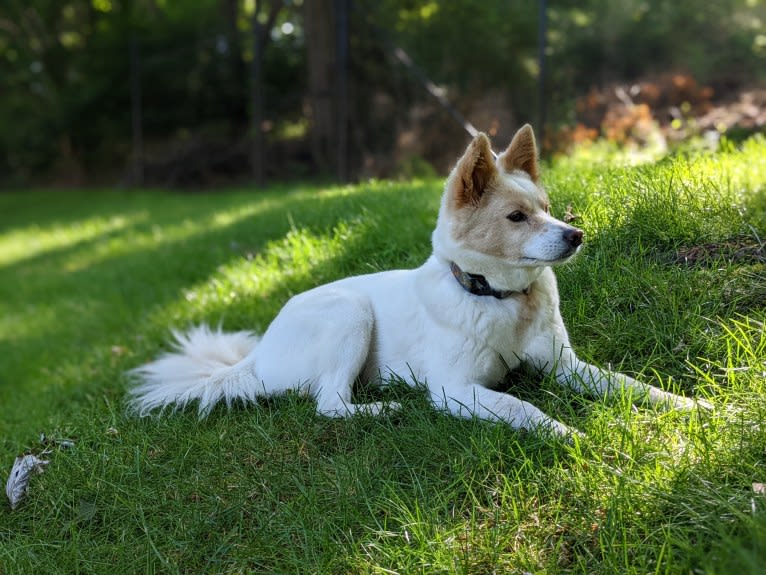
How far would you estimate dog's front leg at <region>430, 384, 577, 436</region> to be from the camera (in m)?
2.54

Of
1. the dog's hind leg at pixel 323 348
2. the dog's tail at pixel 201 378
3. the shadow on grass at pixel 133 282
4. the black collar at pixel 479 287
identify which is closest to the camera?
the black collar at pixel 479 287

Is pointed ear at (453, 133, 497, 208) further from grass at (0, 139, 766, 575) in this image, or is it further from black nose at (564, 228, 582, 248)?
grass at (0, 139, 766, 575)

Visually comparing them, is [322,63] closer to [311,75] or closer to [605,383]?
[311,75]

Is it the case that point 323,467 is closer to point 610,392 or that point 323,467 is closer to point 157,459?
point 157,459

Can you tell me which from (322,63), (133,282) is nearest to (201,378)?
(133,282)

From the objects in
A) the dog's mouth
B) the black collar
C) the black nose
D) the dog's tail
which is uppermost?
the black nose

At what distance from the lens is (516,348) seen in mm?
2842

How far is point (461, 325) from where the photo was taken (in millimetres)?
2832

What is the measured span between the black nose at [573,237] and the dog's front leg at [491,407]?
58 centimetres

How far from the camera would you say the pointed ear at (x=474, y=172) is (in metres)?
2.70

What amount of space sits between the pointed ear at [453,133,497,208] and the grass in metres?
0.76

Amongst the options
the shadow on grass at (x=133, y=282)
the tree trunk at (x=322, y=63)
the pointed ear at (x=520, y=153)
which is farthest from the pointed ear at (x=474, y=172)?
the tree trunk at (x=322, y=63)

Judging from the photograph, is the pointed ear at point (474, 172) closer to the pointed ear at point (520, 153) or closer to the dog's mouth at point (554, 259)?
the pointed ear at point (520, 153)

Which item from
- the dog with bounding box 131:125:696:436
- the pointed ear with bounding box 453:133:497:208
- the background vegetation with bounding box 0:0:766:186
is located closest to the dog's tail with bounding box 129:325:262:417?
the dog with bounding box 131:125:696:436
